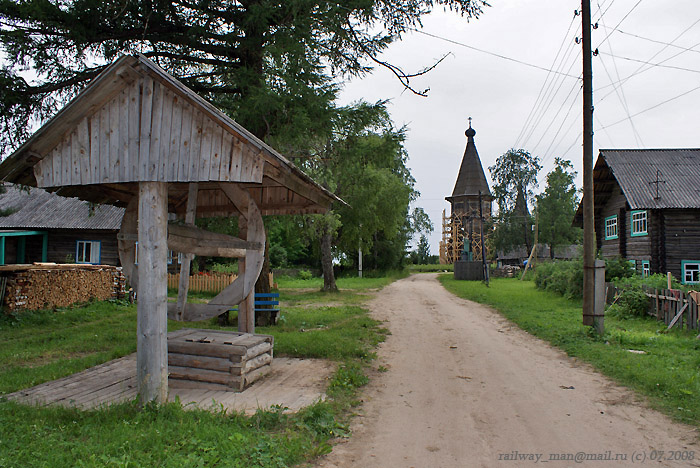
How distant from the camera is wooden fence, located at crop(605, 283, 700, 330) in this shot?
37.2 ft

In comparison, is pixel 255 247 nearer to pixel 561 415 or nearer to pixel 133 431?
pixel 133 431

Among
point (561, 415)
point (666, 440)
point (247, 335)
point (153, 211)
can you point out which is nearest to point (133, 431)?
point (153, 211)

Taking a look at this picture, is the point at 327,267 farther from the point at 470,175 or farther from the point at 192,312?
the point at 470,175

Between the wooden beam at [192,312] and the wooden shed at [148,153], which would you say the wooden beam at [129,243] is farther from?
the wooden shed at [148,153]

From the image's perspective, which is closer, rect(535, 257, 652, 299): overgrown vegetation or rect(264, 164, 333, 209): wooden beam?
rect(264, 164, 333, 209): wooden beam

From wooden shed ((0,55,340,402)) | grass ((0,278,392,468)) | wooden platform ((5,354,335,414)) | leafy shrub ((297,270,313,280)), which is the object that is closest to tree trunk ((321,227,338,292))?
leafy shrub ((297,270,313,280))

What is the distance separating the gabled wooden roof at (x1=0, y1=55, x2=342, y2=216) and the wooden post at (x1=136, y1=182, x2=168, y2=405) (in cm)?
58

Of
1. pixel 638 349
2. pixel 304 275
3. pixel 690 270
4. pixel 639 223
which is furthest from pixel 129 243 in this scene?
pixel 304 275

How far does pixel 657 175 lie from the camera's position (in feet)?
74.2

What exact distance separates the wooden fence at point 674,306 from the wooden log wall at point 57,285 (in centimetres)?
1445

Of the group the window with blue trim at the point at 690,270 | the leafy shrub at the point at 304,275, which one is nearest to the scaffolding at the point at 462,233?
the leafy shrub at the point at 304,275

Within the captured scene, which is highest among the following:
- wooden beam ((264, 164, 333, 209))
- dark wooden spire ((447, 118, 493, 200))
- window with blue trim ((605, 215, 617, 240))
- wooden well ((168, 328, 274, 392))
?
dark wooden spire ((447, 118, 493, 200))

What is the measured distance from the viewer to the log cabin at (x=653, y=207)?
2188 cm

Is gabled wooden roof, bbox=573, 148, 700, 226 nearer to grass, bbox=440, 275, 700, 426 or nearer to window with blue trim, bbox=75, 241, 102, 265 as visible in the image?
grass, bbox=440, 275, 700, 426
